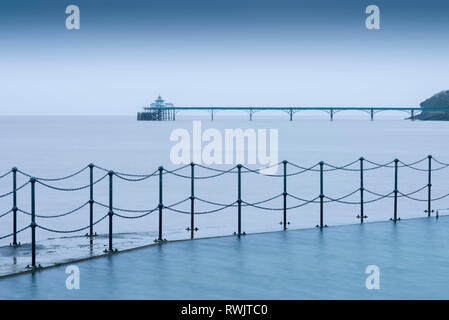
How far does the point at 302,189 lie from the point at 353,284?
22269 millimetres

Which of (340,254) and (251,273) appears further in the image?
(340,254)

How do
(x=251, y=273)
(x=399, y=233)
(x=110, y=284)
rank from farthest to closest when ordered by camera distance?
(x=399, y=233) < (x=251, y=273) < (x=110, y=284)

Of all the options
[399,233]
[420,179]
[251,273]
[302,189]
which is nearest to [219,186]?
[302,189]

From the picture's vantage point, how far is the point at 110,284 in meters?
7.41

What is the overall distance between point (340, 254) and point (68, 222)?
11832 mm
